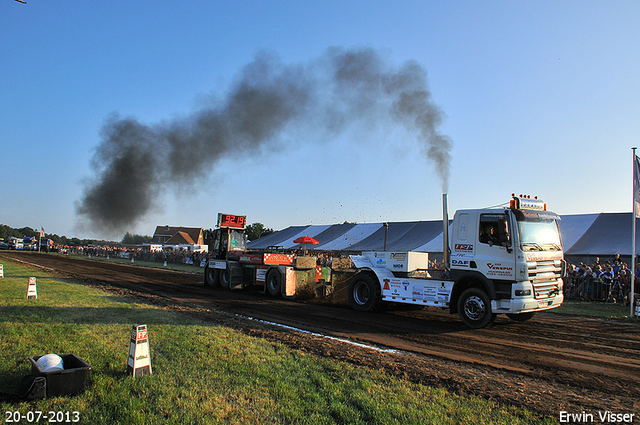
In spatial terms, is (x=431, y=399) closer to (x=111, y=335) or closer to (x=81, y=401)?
(x=81, y=401)

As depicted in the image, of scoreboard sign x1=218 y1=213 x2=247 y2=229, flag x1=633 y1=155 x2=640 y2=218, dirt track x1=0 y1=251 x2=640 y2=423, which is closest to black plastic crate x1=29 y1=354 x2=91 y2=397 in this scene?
dirt track x1=0 y1=251 x2=640 y2=423

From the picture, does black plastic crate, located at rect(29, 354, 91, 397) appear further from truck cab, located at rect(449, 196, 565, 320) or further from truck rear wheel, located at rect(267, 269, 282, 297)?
truck rear wheel, located at rect(267, 269, 282, 297)

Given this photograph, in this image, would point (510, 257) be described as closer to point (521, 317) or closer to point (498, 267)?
point (498, 267)

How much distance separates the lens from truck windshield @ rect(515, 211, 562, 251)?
29.1 feet

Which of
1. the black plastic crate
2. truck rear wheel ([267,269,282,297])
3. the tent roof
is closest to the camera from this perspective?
the black plastic crate

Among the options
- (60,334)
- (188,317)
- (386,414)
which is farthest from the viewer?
(188,317)

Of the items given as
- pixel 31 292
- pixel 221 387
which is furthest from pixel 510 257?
pixel 31 292

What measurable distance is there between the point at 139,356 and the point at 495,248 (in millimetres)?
7608

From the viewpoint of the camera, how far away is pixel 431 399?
467cm

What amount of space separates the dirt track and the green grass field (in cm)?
66

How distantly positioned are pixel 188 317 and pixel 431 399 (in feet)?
22.2

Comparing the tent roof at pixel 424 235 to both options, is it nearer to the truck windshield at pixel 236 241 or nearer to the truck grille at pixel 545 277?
the truck windshield at pixel 236 241

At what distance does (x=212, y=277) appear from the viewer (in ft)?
60.0

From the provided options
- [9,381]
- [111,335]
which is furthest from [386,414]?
[111,335]
